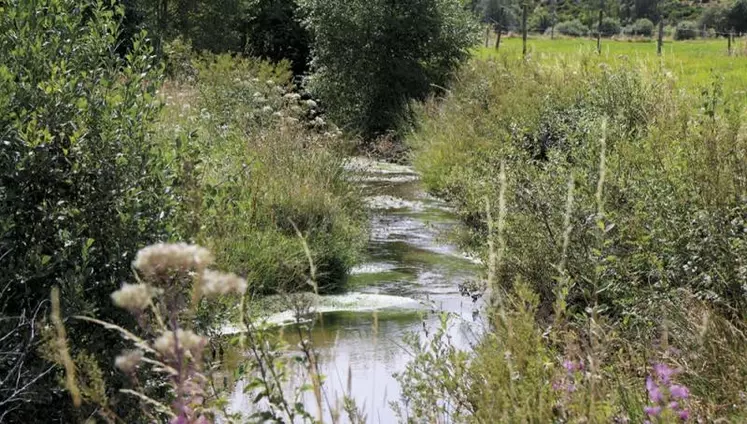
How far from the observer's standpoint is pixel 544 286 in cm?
599

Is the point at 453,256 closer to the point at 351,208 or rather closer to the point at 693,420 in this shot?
the point at 351,208

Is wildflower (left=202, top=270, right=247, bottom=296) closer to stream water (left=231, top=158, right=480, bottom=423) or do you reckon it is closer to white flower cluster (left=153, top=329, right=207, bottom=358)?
white flower cluster (left=153, top=329, right=207, bottom=358)

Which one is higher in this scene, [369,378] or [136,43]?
[136,43]

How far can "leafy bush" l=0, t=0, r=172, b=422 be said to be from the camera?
373 cm

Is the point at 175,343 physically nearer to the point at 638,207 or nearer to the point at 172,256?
the point at 172,256

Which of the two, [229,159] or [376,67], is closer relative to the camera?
[229,159]

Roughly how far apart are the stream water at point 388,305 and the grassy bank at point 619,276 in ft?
1.32

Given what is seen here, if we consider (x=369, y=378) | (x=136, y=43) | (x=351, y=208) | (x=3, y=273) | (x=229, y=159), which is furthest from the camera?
(x=351, y=208)

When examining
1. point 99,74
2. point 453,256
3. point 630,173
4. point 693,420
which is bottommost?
point 453,256

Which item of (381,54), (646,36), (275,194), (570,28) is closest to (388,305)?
(275,194)

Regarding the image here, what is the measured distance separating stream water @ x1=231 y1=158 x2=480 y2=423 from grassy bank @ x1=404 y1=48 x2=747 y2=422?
402 mm

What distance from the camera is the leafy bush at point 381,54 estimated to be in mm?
18906

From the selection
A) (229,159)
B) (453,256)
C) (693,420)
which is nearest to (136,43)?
(693,420)

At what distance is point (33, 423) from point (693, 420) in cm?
264
